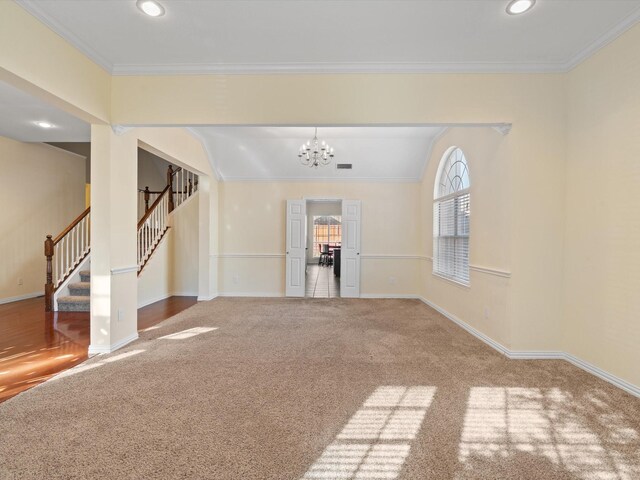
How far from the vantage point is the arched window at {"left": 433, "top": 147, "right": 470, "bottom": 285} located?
502cm

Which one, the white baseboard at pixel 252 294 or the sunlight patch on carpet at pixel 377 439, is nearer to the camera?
the sunlight patch on carpet at pixel 377 439

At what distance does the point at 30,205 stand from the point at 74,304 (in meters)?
2.53

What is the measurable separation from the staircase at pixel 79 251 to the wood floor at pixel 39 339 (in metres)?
0.24

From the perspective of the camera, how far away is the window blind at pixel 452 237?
501 cm

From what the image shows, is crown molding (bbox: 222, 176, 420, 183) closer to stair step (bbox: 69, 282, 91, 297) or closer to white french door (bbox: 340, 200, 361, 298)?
white french door (bbox: 340, 200, 361, 298)

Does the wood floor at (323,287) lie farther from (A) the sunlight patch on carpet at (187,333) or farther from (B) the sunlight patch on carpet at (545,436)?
(B) the sunlight patch on carpet at (545,436)

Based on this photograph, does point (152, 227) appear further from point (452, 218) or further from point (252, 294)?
point (452, 218)

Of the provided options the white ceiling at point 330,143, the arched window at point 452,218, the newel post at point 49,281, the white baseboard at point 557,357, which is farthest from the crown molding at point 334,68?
the newel post at point 49,281

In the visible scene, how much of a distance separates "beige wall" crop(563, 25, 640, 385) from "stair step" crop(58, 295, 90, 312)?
677 cm

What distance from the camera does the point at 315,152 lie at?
5938mm

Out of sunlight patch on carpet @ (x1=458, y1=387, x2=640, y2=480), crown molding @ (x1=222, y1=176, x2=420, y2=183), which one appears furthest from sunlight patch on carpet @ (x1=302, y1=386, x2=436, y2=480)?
crown molding @ (x1=222, y1=176, x2=420, y2=183)

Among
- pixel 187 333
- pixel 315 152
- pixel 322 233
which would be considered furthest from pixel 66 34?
pixel 322 233

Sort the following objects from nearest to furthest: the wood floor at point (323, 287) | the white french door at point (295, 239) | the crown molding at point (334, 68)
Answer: the crown molding at point (334, 68)
the white french door at point (295, 239)
the wood floor at point (323, 287)

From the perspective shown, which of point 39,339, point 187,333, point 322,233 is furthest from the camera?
point 322,233
